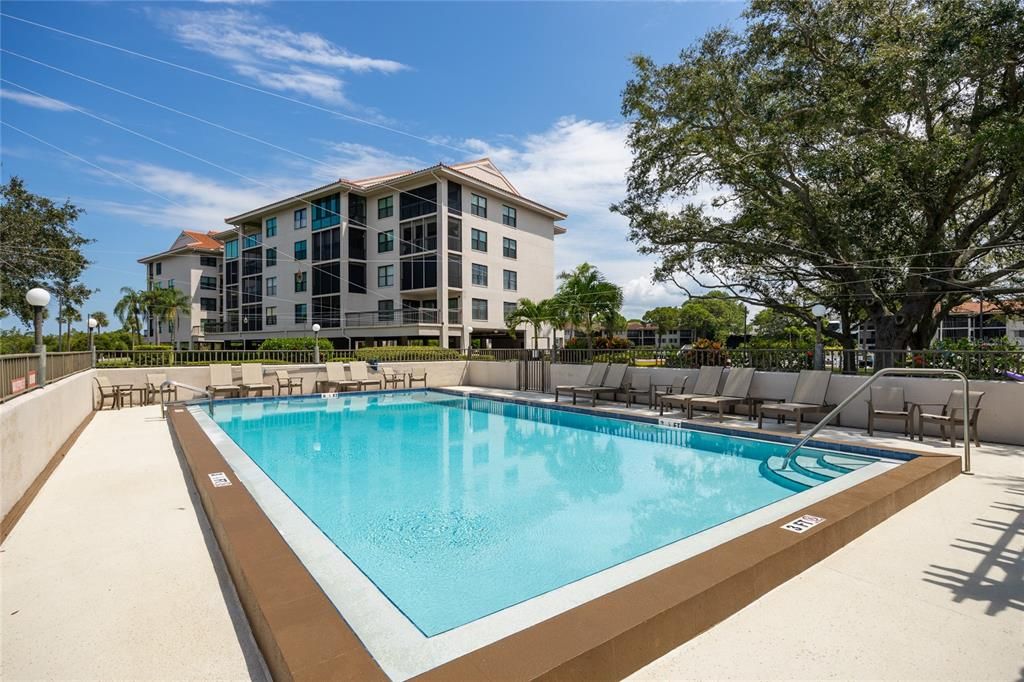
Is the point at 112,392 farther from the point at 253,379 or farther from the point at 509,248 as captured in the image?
the point at 509,248

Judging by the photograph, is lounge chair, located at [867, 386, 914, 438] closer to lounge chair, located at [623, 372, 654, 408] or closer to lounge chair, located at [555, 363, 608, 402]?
lounge chair, located at [623, 372, 654, 408]

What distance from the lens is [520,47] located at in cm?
1460

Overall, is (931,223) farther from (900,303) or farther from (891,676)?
(891,676)

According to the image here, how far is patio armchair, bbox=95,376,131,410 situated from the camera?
13523 millimetres

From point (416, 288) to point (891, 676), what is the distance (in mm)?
30854

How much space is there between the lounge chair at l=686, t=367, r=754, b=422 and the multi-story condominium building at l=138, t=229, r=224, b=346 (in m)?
49.6

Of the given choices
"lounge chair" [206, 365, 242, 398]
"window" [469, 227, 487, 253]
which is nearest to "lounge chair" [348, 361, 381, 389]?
"lounge chair" [206, 365, 242, 398]

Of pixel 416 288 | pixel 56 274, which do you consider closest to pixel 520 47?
pixel 416 288

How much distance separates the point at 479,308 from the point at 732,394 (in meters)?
22.8

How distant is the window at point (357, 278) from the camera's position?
1367 inches

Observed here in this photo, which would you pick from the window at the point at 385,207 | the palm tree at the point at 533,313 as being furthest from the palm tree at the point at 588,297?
the window at the point at 385,207

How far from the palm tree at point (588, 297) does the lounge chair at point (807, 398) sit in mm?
16999

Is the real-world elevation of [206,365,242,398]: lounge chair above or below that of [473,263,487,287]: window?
below

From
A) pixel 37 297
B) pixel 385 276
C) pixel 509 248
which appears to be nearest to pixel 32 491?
pixel 37 297
